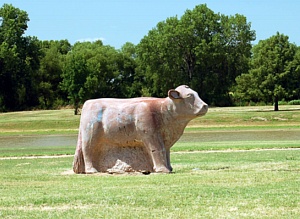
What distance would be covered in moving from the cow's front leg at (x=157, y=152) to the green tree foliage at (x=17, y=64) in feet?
216

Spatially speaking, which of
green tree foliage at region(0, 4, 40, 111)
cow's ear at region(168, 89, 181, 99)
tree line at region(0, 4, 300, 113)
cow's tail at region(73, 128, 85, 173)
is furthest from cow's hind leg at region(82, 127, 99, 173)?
green tree foliage at region(0, 4, 40, 111)

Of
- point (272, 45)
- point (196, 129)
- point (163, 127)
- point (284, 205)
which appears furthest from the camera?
point (272, 45)

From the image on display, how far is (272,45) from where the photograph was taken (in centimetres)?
6531

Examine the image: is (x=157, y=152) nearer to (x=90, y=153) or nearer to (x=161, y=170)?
(x=161, y=170)

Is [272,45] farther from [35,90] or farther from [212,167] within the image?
[212,167]

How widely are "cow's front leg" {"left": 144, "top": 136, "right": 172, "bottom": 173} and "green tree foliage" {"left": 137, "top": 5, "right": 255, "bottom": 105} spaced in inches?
2773

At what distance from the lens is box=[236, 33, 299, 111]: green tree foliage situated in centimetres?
6262

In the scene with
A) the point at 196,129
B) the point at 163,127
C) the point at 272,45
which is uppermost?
the point at 272,45

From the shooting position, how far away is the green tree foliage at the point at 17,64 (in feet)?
265

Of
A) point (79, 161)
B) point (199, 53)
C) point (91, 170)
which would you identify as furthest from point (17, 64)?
point (91, 170)

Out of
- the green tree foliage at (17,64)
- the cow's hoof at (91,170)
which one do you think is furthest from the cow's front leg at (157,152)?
the green tree foliage at (17,64)

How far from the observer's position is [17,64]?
80.2 m

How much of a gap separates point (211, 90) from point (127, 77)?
47.4 feet

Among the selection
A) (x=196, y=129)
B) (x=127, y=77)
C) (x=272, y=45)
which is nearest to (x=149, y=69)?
(x=127, y=77)
